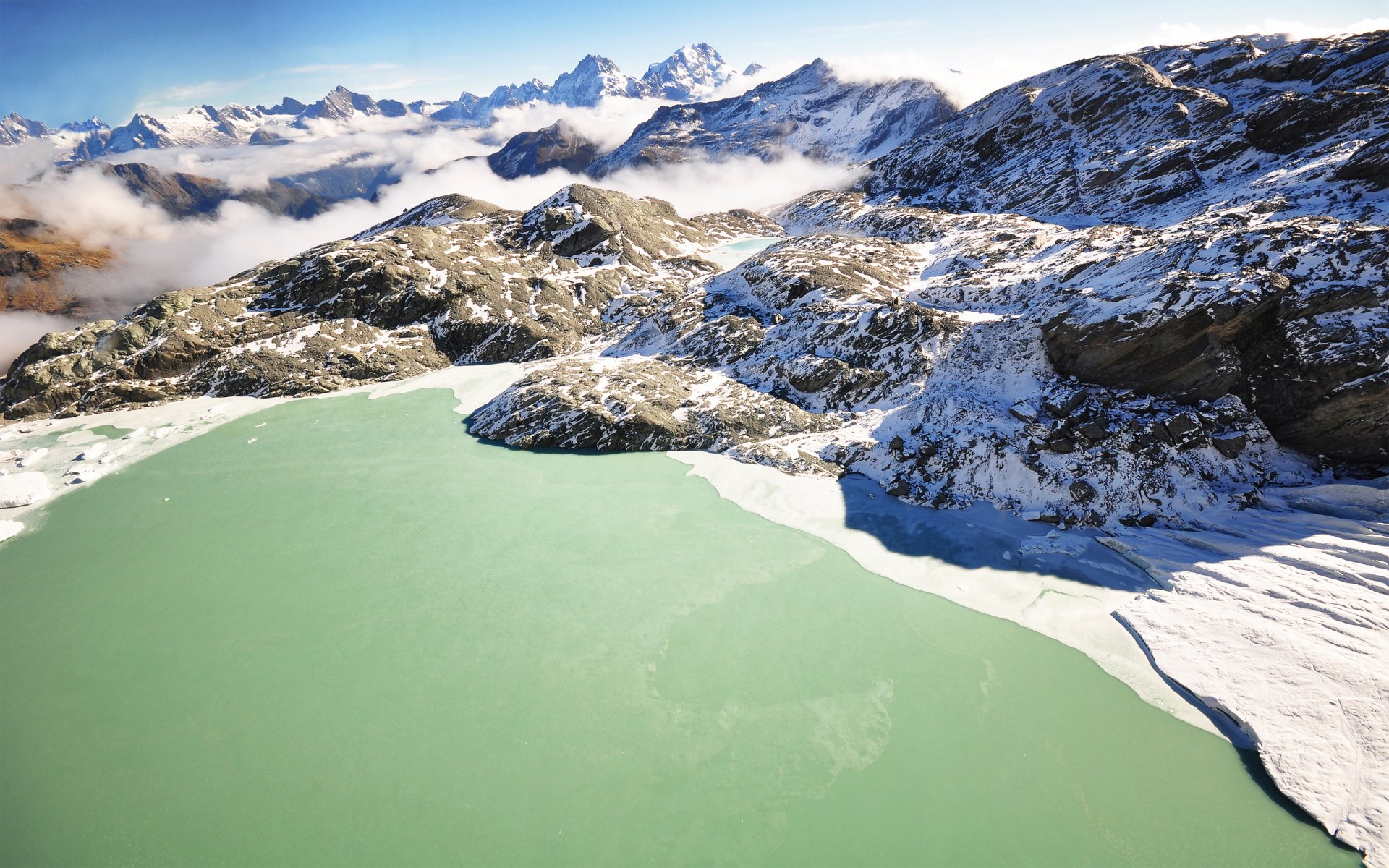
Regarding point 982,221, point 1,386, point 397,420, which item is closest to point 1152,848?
point 397,420

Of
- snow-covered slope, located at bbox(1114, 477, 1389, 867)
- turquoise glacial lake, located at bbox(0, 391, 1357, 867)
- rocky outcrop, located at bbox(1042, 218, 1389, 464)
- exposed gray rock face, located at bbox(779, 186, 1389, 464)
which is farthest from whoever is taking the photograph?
exposed gray rock face, located at bbox(779, 186, 1389, 464)

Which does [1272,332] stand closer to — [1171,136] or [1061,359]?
[1061,359]

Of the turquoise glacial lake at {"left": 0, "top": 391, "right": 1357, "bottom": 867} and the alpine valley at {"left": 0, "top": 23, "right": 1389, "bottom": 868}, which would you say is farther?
the alpine valley at {"left": 0, "top": 23, "right": 1389, "bottom": 868}

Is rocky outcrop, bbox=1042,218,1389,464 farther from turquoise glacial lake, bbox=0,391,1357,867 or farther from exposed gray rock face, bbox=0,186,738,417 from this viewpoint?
exposed gray rock face, bbox=0,186,738,417

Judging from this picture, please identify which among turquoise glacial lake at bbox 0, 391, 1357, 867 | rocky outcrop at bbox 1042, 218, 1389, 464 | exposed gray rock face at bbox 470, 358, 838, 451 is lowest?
turquoise glacial lake at bbox 0, 391, 1357, 867

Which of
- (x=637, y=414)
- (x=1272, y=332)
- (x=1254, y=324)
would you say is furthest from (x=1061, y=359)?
(x=637, y=414)

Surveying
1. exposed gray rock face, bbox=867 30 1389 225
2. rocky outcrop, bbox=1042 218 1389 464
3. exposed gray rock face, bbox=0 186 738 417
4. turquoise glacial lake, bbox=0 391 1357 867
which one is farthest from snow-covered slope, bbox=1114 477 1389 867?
exposed gray rock face, bbox=0 186 738 417

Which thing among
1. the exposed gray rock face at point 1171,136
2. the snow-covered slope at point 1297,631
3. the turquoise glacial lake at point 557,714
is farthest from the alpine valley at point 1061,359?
the turquoise glacial lake at point 557,714

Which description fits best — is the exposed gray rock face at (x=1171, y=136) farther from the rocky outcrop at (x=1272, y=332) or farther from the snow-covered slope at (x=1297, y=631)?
the snow-covered slope at (x=1297, y=631)
